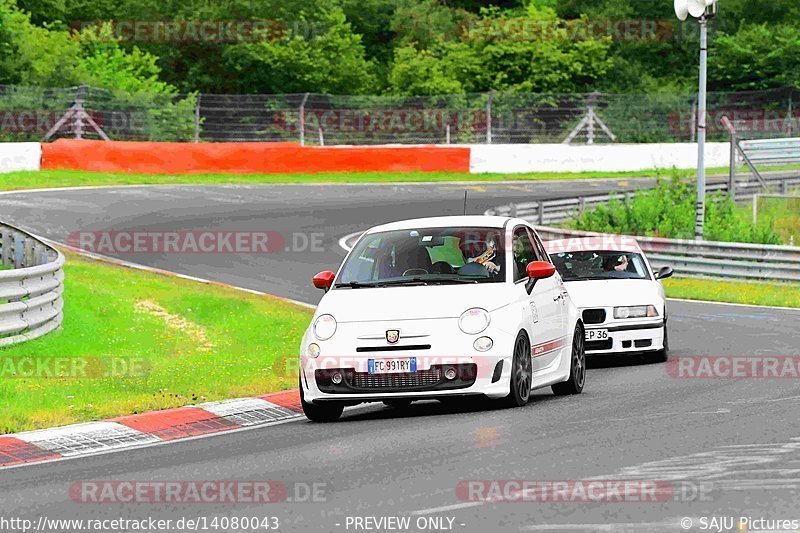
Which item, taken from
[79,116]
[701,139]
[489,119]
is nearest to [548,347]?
[701,139]

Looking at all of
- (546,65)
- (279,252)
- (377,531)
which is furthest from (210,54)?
(377,531)

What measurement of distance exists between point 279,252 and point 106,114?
55.7 ft

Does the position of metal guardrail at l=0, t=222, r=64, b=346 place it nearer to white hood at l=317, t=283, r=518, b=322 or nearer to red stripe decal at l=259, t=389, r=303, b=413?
red stripe decal at l=259, t=389, r=303, b=413

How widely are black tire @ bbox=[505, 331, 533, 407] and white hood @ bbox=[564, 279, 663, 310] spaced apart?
15.0 ft

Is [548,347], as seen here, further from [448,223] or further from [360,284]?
[360,284]

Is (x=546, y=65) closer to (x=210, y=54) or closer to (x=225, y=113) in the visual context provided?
(x=210, y=54)

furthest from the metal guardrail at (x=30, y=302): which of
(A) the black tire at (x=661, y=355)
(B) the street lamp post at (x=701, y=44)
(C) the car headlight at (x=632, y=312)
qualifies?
(B) the street lamp post at (x=701, y=44)

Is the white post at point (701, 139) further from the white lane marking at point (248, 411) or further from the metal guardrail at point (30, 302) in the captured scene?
the white lane marking at point (248, 411)

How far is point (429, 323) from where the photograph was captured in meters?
12.4

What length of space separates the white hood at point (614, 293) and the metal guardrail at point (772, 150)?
2279cm

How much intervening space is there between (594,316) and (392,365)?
18.7 feet

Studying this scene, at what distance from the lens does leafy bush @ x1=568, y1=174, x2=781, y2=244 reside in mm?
34688

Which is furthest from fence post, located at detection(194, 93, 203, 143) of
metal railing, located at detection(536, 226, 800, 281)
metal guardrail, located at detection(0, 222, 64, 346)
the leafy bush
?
metal guardrail, located at detection(0, 222, 64, 346)

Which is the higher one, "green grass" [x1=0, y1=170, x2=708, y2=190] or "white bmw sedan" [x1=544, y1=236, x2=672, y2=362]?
"green grass" [x1=0, y1=170, x2=708, y2=190]
